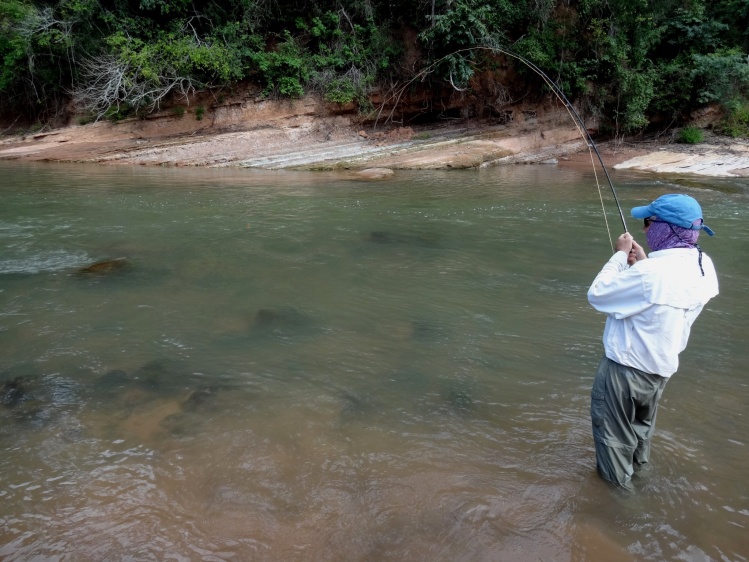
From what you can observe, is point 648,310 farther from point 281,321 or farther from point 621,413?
point 281,321

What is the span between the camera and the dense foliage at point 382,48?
17484mm

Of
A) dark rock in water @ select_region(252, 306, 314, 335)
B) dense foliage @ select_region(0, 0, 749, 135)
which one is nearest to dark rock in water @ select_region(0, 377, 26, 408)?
dark rock in water @ select_region(252, 306, 314, 335)

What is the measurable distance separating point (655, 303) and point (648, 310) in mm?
52

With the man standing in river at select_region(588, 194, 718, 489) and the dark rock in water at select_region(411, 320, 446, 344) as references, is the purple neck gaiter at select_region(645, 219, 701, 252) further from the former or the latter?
the dark rock in water at select_region(411, 320, 446, 344)

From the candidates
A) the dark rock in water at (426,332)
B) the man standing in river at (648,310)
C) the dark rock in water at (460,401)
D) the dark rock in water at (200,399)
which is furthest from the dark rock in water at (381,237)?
the man standing in river at (648,310)

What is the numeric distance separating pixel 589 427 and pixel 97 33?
68.2 feet

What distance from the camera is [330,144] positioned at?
17.7 metres

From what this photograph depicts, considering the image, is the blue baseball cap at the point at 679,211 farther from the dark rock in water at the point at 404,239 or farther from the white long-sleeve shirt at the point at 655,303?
the dark rock in water at the point at 404,239

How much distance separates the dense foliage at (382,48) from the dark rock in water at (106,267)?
11859 millimetres

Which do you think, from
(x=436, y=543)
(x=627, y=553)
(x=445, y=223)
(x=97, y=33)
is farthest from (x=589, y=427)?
(x=97, y=33)

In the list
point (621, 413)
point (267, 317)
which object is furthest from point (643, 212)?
point (267, 317)

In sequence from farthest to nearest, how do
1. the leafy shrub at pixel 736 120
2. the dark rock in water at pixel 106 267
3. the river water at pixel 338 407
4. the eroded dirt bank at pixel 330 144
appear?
the leafy shrub at pixel 736 120 < the eroded dirt bank at pixel 330 144 < the dark rock in water at pixel 106 267 < the river water at pixel 338 407

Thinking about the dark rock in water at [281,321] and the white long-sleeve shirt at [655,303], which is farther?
the dark rock in water at [281,321]

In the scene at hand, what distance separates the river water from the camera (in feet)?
9.14
